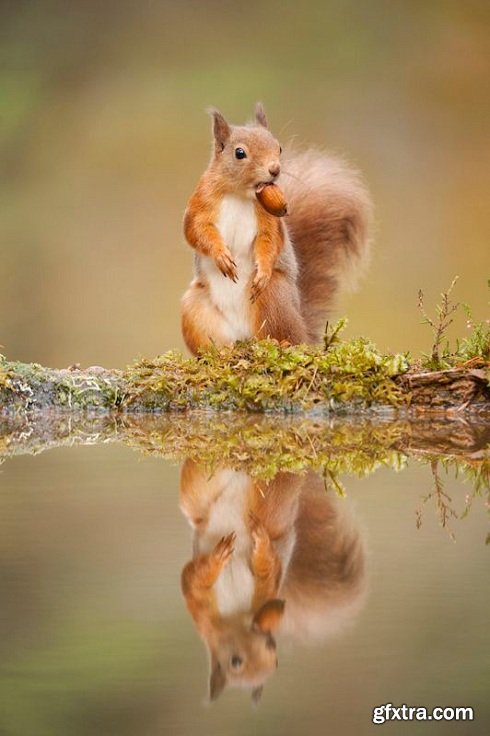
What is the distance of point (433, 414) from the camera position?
3719mm

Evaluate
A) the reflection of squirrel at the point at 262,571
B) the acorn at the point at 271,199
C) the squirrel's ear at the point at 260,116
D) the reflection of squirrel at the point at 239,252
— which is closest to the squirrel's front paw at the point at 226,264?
the reflection of squirrel at the point at 239,252

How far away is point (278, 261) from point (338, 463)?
1781mm

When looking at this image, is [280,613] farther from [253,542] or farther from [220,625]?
[253,542]

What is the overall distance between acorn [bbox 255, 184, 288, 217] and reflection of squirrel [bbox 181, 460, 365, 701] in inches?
77.3

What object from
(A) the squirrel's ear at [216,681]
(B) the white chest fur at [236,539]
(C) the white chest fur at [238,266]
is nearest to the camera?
(A) the squirrel's ear at [216,681]

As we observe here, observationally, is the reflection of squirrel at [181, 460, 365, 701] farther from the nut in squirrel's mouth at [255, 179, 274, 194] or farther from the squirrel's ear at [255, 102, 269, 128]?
the squirrel's ear at [255, 102, 269, 128]

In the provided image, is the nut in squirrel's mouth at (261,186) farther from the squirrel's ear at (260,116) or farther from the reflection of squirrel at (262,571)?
the reflection of squirrel at (262,571)

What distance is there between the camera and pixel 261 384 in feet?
12.6

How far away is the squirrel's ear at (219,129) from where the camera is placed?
430cm

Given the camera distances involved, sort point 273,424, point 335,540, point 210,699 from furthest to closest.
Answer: point 273,424
point 335,540
point 210,699

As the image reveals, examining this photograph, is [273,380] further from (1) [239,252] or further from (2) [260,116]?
(2) [260,116]

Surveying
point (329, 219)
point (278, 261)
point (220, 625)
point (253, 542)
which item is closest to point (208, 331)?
point (278, 261)

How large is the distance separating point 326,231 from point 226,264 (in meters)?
0.96

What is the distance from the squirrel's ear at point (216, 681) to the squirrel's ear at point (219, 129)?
3.25 metres
